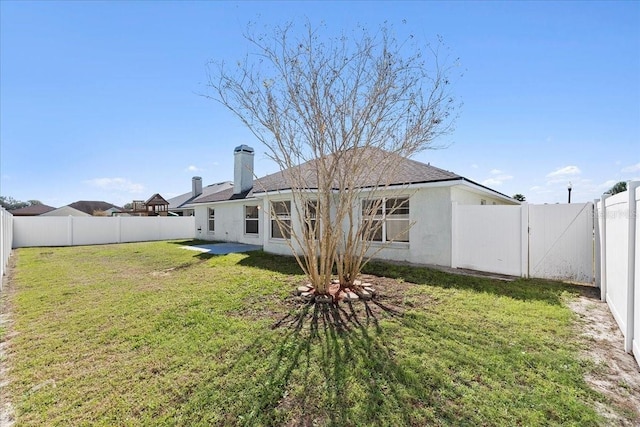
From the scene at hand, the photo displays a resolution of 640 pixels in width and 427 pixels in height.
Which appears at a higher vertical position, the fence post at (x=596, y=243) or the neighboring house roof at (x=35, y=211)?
the neighboring house roof at (x=35, y=211)

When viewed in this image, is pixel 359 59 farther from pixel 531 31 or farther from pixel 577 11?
pixel 577 11

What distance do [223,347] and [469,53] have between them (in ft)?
27.7

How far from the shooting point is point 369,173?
7340 millimetres

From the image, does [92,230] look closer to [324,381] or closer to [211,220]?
[211,220]

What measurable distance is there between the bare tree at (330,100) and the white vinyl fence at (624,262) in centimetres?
394

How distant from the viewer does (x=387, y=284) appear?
26.9 feet

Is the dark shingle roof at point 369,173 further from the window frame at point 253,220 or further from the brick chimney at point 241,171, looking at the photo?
the window frame at point 253,220

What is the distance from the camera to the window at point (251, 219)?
1791 centimetres

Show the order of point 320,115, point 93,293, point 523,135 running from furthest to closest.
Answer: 1. point 523,135
2. point 93,293
3. point 320,115

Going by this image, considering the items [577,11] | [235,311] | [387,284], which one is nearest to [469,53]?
[577,11]

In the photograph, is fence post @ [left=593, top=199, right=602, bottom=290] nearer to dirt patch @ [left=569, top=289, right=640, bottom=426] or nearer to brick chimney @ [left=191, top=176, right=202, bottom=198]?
dirt patch @ [left=569, top=289, right=640, bottom=426]

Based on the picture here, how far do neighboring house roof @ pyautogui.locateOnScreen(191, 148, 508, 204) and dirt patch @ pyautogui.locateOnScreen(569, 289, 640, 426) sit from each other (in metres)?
4.53

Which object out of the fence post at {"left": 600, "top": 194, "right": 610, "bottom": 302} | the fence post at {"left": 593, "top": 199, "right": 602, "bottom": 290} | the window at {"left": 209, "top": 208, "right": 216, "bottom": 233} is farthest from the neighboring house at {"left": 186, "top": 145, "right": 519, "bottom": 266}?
the window at {"left": 209, "top": 208, "right": 216, "bottom": 233}

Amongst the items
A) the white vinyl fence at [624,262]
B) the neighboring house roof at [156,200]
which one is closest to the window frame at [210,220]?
the neighboring house roof at [156,200]
